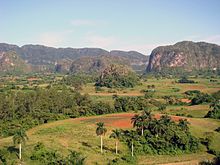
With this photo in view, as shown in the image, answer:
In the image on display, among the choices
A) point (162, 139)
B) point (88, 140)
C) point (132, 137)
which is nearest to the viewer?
point (162, 139)

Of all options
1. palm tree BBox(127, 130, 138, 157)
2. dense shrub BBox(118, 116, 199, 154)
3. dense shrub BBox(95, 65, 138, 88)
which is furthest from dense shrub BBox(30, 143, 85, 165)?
dense shrub BBox(95, 65, 138, 88)

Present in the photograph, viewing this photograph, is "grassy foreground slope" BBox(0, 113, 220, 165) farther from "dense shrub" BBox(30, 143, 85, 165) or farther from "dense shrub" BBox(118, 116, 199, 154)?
"dense shrub" BBox(118, 116, 199, 154)

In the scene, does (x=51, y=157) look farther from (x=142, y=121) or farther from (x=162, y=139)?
(x=162, y=139)

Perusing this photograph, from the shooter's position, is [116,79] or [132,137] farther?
[116,79]

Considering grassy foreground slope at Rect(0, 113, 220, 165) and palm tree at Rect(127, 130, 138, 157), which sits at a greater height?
palm tree at Rect(127, 130, 138, 157)

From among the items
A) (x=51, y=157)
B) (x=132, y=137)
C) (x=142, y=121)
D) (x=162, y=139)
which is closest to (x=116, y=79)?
(x=142, y=121)

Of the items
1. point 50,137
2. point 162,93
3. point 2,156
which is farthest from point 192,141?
point 162,93

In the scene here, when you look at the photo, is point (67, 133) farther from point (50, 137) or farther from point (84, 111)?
point (84, 111)

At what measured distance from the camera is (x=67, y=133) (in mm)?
63719

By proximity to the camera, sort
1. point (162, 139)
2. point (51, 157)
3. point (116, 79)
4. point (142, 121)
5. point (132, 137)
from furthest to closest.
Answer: point (116, 79), point (142, 121), point (132, 137), point (162, 139), point (51, 157)

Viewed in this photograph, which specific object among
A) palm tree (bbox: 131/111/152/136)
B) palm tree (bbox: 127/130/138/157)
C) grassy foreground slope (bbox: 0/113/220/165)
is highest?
palm tree (bbox: 131/111/152/136)

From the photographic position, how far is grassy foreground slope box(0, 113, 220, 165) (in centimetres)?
5147

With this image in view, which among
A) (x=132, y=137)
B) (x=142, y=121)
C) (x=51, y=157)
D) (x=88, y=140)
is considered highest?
(x=142, y=121)

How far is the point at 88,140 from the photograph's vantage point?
58.8 m
